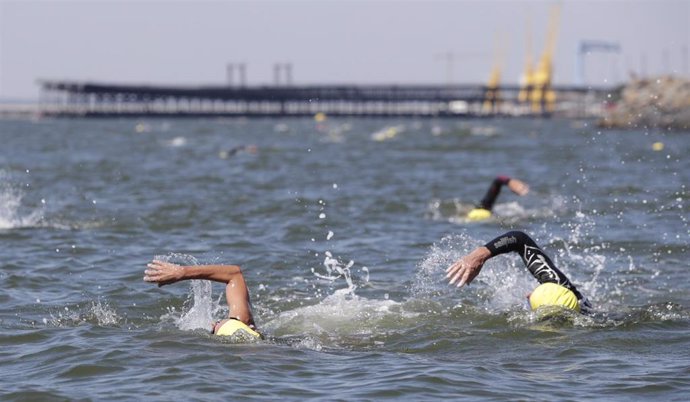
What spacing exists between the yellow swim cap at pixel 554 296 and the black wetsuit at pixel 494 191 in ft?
20.0

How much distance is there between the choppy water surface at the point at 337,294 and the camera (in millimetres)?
10875

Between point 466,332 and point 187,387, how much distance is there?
13.1ft

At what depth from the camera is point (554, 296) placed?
13.2m

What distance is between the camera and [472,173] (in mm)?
41500

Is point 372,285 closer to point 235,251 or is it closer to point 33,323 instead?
point 235,251

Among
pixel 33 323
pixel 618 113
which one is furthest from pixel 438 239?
pixel 618 113

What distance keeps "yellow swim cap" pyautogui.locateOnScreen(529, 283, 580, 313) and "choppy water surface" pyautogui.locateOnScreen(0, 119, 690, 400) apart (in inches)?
8.0

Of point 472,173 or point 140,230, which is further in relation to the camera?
point 472,173

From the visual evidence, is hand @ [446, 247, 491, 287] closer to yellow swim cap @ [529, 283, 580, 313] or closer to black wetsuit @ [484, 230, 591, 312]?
black wetsuit @ [484, 230, 591, 312]

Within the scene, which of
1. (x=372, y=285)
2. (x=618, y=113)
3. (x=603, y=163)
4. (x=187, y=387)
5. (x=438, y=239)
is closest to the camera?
(x=187, y=387)

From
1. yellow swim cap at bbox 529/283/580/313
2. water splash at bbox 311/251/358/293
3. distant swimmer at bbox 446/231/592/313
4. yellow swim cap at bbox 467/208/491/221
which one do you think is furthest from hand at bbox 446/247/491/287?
yellow swim cap at bbox 467/208/491/221

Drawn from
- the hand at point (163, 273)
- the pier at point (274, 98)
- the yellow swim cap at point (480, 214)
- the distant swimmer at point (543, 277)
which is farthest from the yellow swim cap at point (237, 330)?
the pier at point (274, 98)

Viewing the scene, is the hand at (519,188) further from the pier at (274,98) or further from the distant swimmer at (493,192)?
the pier at (274,98)

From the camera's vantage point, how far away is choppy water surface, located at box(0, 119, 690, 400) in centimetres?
1088
